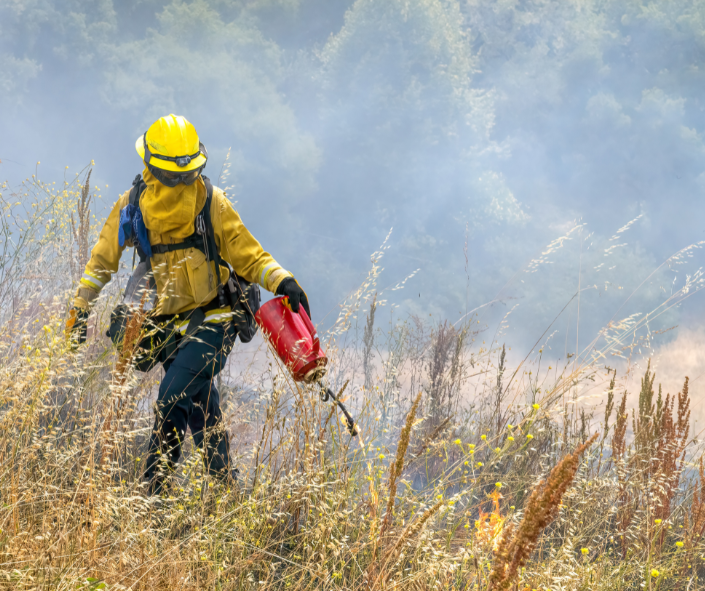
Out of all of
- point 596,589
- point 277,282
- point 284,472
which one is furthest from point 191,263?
point 596,589

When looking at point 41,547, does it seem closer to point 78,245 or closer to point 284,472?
point 284,472

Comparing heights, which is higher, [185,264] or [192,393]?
[185,264]

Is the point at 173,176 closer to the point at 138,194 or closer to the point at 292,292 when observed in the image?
the point at 138,194

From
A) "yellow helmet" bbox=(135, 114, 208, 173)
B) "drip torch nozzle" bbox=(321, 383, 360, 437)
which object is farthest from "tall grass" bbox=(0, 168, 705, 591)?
"yellow helmet" bbox=(135, 114, 208, 173)

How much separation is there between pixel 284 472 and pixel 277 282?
40.6 inches

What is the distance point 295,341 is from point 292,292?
306mm

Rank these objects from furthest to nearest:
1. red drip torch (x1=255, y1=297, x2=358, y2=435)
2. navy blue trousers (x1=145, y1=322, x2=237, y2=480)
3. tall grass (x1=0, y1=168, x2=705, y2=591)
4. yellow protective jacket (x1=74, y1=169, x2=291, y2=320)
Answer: yellow protective jacket (x1=74, y1=169, x2=291, y2=320) < navy blue trousers (x1=145, y1=322, x2=237, y2=480) < red drip torch (x1=255, y1=297, x2=358, y2=435) < tall grass (x1=0, y1=168, x2=705, y2=591)

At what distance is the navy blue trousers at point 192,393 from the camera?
117 inches

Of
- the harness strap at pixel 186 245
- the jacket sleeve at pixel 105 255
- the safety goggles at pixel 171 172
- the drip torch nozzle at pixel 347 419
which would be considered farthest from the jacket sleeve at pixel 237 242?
the drip torch nozzle at pixel 347 419

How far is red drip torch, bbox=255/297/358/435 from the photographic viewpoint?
2.67 metres

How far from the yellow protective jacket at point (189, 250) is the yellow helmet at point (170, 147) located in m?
0.14

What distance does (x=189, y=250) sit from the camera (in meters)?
3.28

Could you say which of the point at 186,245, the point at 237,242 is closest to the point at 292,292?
the point at 237,242

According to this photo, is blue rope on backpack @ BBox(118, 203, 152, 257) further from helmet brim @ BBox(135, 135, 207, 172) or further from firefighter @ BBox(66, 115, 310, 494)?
helmet brim @ BBox(135, 135, 207, 172)
